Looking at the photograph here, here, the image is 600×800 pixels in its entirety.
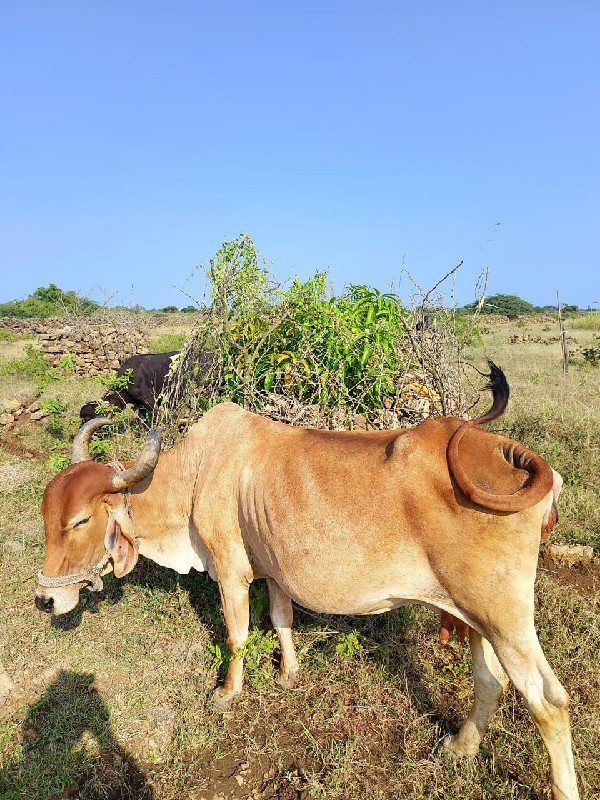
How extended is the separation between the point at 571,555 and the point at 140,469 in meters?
3.44

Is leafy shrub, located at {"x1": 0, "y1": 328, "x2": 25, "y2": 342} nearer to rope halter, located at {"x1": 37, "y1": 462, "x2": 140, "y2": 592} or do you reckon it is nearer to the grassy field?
the grassy field

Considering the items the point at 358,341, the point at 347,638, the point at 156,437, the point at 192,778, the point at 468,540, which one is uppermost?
the point at 358,341

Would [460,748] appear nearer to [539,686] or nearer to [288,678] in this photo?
[539,686]

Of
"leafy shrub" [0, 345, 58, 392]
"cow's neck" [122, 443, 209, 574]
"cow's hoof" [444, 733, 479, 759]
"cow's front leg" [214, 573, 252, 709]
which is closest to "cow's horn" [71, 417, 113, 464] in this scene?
"cow's neck" [122, 443, 209, 574]

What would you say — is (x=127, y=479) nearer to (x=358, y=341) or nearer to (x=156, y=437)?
(x=156, y=437)

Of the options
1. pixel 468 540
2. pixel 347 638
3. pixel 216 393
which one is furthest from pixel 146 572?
pixel 468 540

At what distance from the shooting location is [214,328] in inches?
178

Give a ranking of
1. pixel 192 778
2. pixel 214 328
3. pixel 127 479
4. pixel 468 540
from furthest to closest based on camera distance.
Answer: pixel 214 328 < pixel 127 479 < pixel 192 778 < pixel 468 540

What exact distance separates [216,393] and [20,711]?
2410 millimetres

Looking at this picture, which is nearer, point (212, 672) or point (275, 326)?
point (212, 672)

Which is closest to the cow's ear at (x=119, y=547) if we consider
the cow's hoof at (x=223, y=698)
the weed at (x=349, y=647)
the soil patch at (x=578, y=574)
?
the cow's hoof at (x=223, y=698)

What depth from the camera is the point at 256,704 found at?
347 centimetres

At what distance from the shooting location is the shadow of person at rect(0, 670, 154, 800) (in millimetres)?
2934

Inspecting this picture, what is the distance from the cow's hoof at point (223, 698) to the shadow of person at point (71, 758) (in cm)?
55
